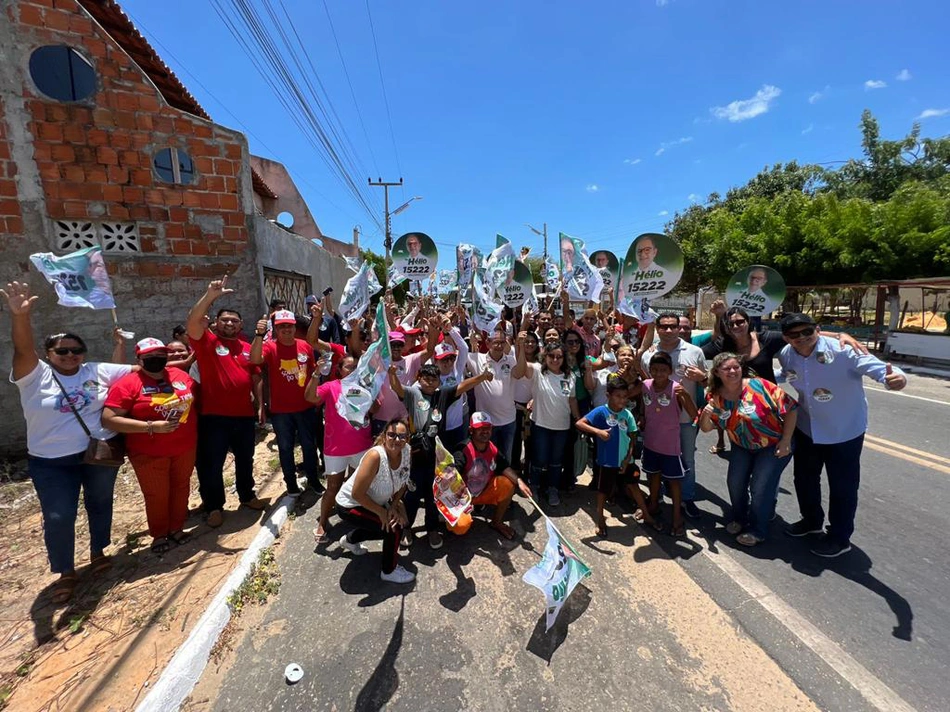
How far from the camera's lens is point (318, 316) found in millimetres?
4812

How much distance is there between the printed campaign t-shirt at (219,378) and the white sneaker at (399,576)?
2.11m

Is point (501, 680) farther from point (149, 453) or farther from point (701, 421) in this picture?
point (149, 453)

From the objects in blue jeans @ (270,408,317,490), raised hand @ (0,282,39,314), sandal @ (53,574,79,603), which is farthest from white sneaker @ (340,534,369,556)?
raised hand @ (0,282,39,314)

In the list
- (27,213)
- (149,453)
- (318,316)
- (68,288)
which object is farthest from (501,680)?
(27,213)

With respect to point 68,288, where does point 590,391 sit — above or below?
below

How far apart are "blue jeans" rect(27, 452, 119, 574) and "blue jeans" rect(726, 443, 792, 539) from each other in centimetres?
506

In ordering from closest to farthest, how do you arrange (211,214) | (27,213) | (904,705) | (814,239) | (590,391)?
(904,705) < (590,391) < (27,213) < (211,214) < (814,239)

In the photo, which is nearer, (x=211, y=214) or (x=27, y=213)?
(x=27, y=213)

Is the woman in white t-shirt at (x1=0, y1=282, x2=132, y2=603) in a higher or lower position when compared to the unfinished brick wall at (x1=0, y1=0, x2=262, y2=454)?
lower

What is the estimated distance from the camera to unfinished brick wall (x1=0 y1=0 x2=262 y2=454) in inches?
218

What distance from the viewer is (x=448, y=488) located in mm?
3631

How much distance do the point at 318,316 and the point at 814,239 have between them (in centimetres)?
1784

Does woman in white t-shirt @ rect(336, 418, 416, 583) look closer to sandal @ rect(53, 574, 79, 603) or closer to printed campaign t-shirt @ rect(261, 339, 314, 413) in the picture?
printed campaign t-shirt @ rect(261, 339, 314, 413)

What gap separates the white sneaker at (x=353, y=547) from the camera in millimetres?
3713
